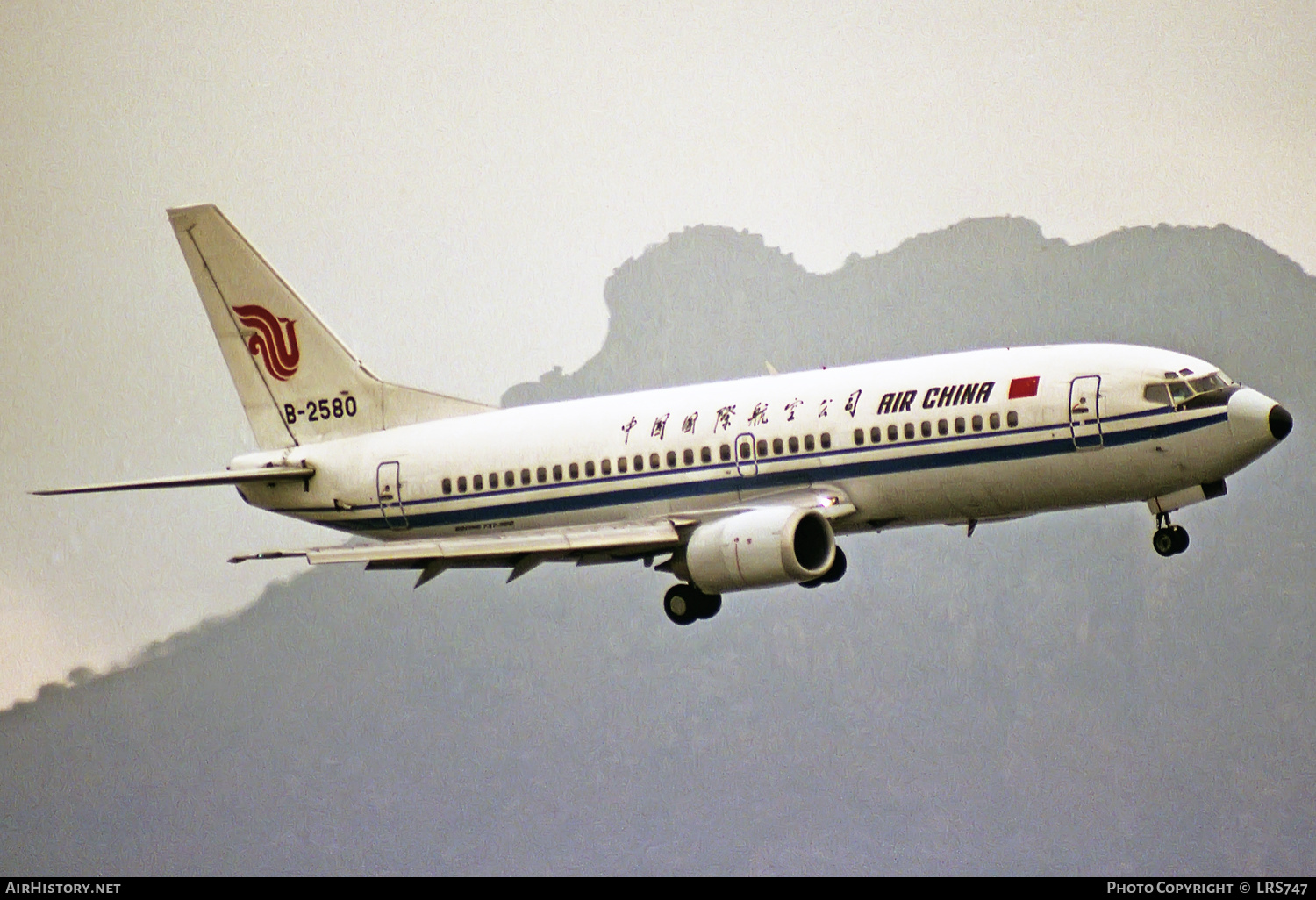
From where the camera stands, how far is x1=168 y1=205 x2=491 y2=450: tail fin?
42.2m

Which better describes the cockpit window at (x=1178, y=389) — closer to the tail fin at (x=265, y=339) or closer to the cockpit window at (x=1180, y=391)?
the cockpit window at (x=1180, y=391)

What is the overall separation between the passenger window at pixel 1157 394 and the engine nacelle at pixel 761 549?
591 cm

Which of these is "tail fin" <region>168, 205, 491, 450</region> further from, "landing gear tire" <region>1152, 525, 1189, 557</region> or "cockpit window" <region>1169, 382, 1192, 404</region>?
"cockpit window" <region>1169, 382, 1192, 404</region>

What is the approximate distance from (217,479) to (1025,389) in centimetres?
1692

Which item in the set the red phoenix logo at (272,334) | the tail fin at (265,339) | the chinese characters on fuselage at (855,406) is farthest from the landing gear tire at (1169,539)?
the red phoenix logo at (272,334)

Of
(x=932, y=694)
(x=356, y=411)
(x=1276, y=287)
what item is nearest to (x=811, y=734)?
(x=932, y=694)

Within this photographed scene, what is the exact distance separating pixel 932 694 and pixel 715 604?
142 m

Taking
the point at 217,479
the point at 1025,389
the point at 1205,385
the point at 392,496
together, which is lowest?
the point at 1205,385

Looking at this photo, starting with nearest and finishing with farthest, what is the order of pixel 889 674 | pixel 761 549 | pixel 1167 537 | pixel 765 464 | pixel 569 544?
pixel 761 549 < pixel 1167 537 < pixel 569 544 < pixel 765 464 < pixel 889 674

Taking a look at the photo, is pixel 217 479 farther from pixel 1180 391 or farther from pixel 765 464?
pixel 1180 391

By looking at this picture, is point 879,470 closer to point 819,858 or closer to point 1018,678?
point 819,858

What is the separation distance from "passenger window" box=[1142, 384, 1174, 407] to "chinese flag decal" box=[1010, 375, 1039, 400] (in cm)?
183

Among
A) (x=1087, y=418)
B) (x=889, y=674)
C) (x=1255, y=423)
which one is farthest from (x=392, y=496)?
(x=889, y=674)

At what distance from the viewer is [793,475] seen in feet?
114
